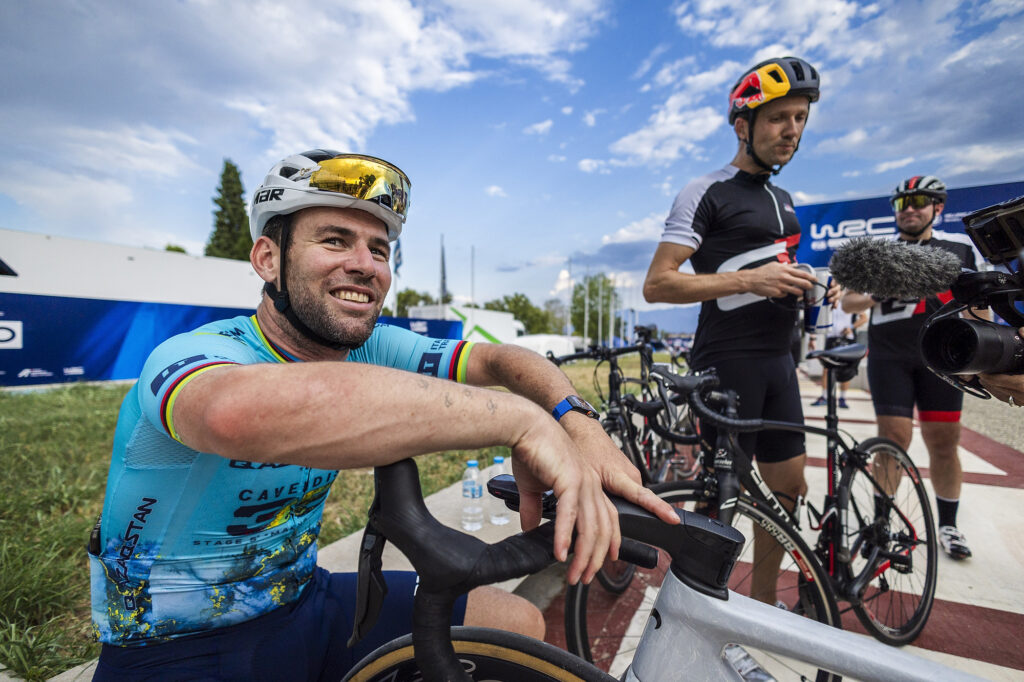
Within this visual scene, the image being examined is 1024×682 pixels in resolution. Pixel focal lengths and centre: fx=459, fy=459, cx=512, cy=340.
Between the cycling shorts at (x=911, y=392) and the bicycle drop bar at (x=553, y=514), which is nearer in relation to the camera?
the bicycle drop bar at (x=553, y=514)

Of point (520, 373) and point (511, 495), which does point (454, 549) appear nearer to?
point (511, 495)

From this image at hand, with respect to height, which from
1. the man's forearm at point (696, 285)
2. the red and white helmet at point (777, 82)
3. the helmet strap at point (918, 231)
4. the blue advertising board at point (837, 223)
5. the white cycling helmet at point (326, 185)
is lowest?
the man's forearm at point (696, 285)

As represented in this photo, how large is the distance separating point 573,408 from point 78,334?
41.5ft

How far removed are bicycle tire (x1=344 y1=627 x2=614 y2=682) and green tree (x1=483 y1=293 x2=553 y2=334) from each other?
7487 centimetres

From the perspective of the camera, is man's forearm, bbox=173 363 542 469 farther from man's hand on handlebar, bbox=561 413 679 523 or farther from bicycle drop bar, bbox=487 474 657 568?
man's hand on handlebar, bbox=561 413 679 523

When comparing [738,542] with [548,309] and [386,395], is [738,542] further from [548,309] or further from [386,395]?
[548,309]

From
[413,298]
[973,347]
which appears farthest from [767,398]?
[413,298]

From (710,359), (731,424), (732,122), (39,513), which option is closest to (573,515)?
(731,424)

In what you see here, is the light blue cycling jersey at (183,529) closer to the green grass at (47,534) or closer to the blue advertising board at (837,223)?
the green grass at (47,534)

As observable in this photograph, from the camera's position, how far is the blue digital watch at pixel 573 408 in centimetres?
121

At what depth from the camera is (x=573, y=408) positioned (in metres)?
1.21

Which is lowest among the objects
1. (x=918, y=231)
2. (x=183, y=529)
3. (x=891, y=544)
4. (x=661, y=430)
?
(x=891, y=544)

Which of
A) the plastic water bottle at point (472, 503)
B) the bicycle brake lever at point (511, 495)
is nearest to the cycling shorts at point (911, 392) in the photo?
the plastic water bottle at point (472, 503)

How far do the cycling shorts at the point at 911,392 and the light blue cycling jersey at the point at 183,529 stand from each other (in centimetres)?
374
